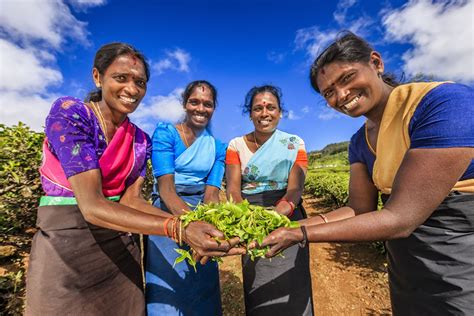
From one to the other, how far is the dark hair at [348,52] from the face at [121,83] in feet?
5.09

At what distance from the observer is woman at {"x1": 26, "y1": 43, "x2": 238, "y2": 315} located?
179cm

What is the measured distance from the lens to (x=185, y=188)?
9.24ft

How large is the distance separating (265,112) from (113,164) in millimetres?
1722

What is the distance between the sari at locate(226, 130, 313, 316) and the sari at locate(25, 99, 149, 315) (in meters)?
1.22

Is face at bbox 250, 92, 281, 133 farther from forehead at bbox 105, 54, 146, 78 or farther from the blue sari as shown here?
forehead at bbox 105, 54, 146, 78

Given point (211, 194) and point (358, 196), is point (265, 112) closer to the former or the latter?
point (211, 194)

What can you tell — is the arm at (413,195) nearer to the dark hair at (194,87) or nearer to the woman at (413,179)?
the woman at (413,179)

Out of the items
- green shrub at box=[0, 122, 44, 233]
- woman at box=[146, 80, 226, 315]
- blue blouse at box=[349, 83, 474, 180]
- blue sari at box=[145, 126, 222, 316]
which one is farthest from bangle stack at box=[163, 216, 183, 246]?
green shrub at box=[0, 122, 44, 233]

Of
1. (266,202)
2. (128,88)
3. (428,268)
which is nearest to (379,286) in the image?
(266,202)

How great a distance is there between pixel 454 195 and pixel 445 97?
56cm

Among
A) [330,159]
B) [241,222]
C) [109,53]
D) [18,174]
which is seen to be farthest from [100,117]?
[330,159]

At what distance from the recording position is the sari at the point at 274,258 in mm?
2615

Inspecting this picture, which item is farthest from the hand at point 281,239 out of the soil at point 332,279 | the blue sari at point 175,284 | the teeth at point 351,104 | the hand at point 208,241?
the soil at point 332,279

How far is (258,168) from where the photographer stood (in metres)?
2.95
